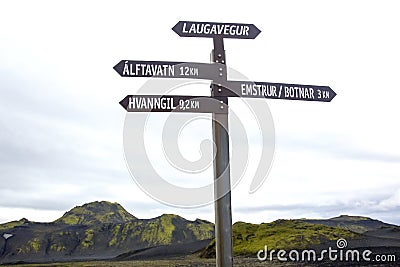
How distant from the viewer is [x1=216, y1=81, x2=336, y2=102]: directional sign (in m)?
4.79

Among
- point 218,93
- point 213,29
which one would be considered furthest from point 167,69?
point 213,29

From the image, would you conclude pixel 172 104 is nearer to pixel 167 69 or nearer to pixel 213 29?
pixel 167 69

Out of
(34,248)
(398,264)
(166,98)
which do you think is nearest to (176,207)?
(166,98)

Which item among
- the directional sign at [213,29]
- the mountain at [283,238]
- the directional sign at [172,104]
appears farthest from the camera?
the mountain at [283,238]

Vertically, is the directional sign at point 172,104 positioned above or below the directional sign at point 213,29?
below

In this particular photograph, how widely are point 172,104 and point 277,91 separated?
3.67 ft

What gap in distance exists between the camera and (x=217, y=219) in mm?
4492

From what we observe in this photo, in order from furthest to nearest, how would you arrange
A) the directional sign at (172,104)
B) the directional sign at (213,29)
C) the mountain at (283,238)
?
the mountain at (283,238) < the directional sign at (213,29) < the directional sign at (172,104)

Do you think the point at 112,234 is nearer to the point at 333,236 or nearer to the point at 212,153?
the point at 333,236

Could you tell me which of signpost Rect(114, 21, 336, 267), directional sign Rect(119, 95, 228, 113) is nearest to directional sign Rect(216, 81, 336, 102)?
signpost Rect(114, 21, 336, 267)

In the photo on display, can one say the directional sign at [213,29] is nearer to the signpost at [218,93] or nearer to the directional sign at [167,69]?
the signpost at [218,93]

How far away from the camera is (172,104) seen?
4523mm

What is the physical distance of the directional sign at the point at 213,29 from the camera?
479cm

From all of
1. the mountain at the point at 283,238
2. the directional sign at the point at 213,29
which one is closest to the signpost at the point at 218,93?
the directional sign at the point at 213,29
